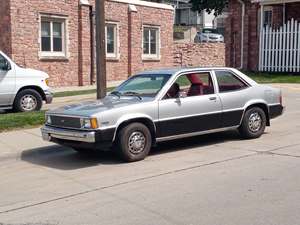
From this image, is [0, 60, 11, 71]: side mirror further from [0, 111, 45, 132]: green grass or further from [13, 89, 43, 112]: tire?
[0, 111, 45, 132]: green grass

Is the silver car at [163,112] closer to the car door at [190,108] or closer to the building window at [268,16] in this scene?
the car door at [190,108]

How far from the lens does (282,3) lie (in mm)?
27656

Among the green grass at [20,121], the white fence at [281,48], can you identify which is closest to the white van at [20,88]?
the green grass at [20,121]

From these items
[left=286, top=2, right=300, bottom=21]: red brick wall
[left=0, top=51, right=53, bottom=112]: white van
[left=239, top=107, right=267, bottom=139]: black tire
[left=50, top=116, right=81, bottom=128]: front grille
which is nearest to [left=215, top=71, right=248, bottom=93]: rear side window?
[left=239, top=107, right=267, bottom=139]: black tire

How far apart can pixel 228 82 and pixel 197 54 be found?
23.4m

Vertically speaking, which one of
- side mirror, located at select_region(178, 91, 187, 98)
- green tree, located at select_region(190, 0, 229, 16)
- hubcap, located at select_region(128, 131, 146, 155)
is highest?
green tree, located at select_region(190, 0, 229, 16)

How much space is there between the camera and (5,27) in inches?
870

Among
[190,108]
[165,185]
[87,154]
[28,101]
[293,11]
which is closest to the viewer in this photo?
[165,185]

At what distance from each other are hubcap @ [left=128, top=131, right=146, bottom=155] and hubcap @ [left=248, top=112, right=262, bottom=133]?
245 centimetres

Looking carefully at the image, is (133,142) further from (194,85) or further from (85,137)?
(194,85)

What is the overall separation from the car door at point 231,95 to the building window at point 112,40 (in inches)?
658

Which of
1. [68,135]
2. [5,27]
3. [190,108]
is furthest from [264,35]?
[68,135]

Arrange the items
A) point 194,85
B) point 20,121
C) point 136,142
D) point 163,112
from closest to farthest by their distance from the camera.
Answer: point 136,142 → point 163,112 → point 194,85 → point 20,121

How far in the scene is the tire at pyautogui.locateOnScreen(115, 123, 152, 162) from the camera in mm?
8391
